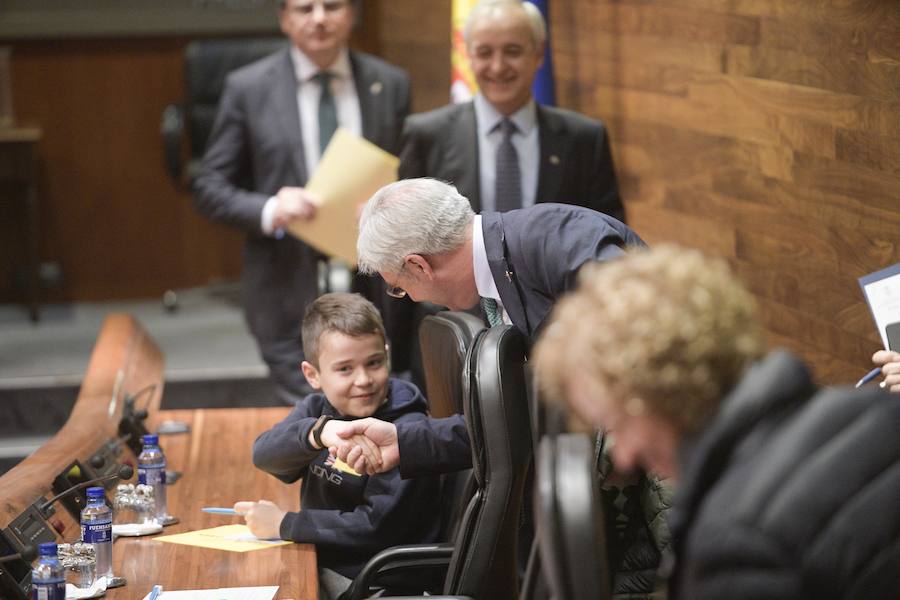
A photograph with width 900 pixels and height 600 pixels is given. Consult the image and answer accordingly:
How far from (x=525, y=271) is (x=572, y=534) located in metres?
1.20

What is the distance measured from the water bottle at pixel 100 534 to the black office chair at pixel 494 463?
28.9 inches

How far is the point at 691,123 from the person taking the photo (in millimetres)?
4582

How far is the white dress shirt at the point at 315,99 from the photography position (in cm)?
480

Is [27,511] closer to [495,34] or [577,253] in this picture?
[577,253]

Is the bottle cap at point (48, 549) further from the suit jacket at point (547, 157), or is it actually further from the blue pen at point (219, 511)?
the suit jacket at point (547, 157)

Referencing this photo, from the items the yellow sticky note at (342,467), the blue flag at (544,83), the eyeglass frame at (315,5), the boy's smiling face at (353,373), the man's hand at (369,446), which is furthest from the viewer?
the blue flag at (544,83)

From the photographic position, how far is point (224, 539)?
2.97m

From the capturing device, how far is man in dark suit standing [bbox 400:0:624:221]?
161 inches

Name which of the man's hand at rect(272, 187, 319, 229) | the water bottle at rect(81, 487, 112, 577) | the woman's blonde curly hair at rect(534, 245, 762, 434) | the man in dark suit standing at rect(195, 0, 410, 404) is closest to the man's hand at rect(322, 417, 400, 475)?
the water bottle at rect(81, 487, 112, 577)

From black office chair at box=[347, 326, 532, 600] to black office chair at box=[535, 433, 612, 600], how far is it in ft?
1.86

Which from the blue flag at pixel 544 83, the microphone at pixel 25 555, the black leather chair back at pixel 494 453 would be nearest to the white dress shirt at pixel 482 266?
the black leather chair back at pixel 494 453

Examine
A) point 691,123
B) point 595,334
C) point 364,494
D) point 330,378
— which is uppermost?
point 595,334

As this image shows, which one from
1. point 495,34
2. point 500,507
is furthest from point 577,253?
point 495,34

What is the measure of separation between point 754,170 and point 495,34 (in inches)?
35.1
